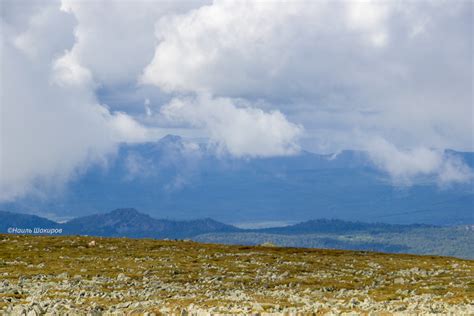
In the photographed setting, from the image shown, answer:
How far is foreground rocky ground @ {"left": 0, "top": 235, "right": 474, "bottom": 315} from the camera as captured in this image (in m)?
41.2

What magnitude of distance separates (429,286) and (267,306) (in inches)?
1164

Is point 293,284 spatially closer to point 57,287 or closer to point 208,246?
point 57,287

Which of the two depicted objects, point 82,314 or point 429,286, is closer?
point 82,314

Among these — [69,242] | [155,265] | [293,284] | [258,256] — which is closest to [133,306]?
[293,284]

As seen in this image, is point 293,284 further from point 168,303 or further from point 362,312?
point 362,312

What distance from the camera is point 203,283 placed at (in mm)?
64500

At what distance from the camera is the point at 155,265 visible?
8238 centimetres

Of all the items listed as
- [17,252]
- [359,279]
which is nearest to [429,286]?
[359,279]

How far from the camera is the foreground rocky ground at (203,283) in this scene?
41188 mm

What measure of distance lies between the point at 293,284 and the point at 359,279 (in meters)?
11.4

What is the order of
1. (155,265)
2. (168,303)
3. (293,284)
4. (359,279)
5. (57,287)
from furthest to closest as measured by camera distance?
(155,265) → (359,279) → (293,284) → (57,287) → (168,303)

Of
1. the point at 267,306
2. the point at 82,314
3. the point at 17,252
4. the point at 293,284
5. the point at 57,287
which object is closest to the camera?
the point at 82,314

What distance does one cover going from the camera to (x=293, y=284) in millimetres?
65125

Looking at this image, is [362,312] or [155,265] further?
[155,265]
